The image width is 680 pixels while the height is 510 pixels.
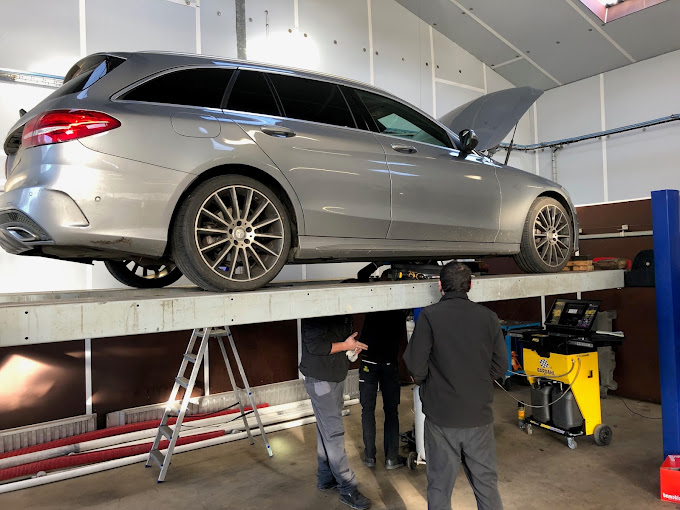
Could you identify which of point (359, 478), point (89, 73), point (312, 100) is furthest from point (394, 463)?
point (89, 73)

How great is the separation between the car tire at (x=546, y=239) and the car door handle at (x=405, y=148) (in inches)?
44.6

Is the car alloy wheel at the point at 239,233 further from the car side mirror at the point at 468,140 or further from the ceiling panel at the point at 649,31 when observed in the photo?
the ceiling panel at the point at 649,31

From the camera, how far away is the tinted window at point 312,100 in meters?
2.69

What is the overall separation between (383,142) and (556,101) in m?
6.28

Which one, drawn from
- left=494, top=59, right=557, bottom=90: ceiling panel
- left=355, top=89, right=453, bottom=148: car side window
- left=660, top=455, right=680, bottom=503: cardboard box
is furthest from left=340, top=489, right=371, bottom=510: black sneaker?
left=494, top=59, right=557, bottom=90: ceiling panel

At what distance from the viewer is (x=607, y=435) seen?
4.30 meters

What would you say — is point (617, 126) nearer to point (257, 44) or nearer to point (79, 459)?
point (257, 44)

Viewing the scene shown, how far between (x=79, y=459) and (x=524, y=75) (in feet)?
25.7

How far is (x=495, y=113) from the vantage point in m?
3.95

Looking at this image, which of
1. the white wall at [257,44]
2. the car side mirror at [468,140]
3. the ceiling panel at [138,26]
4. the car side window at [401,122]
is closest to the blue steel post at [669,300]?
the car side mirror at [468,140]

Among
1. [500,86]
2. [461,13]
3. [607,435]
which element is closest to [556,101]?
[500,86]

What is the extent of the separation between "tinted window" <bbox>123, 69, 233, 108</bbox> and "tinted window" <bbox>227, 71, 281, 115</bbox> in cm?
6

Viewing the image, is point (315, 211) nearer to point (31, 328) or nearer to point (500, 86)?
point (31, 328)

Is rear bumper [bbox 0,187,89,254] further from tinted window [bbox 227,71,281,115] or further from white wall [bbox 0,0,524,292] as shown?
white wall [bbox 0,0,524,292]
